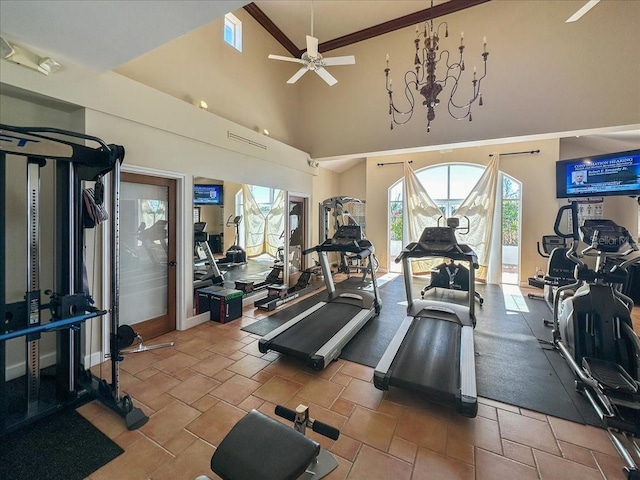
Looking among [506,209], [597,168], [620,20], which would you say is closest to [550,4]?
[620,20]

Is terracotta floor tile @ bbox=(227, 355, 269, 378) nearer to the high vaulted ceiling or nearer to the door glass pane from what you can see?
the door glass pane

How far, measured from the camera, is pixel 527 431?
2105 mm

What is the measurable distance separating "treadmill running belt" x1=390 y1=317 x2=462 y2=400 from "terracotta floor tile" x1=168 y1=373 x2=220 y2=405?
5.64 feet

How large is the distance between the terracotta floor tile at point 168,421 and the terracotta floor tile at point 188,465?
0.22 meters

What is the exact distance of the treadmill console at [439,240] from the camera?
13.6 ft

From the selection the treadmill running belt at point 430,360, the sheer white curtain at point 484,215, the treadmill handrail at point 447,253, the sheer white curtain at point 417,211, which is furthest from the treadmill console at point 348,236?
the sheer white curtain at point 484,215

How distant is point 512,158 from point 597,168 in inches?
134

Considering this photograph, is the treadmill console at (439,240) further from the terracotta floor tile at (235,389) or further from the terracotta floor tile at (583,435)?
the terracotta floor tile at (235,389)

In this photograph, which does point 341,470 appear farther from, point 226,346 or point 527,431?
point 226,346

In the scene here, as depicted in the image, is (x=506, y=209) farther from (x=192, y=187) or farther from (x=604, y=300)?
(x=192, y=187)

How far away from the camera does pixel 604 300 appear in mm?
2738

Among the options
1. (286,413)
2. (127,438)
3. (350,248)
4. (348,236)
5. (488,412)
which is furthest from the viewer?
(348,236)

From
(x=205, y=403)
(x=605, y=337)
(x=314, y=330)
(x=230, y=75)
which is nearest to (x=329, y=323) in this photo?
(x=314, y=330)

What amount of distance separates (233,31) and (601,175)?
6349 millimetres
